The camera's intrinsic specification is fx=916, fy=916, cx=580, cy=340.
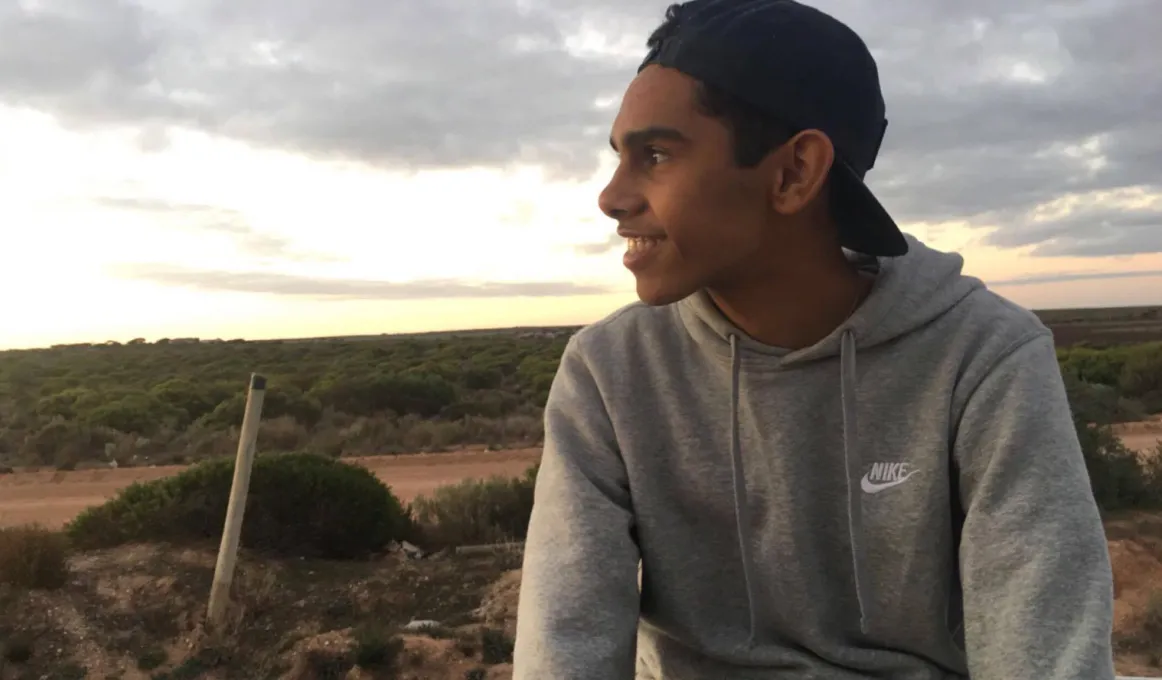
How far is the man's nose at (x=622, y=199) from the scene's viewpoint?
1.42 m

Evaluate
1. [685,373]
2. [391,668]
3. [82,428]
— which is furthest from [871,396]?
[82,428]

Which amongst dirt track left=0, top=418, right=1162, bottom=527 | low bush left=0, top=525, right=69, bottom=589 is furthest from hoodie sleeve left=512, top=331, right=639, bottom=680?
dirt track left=0, top=418, right=1162, bottom=527

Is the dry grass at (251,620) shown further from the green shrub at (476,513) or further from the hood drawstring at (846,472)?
the hood drawstring at (846,472)

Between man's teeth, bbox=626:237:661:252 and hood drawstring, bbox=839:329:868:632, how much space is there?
1.15ft

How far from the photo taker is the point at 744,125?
4.46 ft

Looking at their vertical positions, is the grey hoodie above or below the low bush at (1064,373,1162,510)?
above

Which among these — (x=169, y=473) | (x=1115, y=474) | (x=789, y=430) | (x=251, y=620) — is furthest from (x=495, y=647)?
(x=169, y=473)

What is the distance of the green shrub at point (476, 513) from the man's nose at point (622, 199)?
714 cm

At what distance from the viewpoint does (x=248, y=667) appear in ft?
17.8

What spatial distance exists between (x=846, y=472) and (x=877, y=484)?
0.16 ft

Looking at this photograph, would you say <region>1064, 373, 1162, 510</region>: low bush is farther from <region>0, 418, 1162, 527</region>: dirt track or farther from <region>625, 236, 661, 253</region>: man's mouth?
<region>625, 236, 661, 253</region>: man's mouth

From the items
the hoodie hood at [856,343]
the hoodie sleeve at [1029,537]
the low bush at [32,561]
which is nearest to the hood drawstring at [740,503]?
the hoodie hood at [856,343]

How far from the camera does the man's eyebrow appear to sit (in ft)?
4.53

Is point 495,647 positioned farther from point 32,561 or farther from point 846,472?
point 846,472
